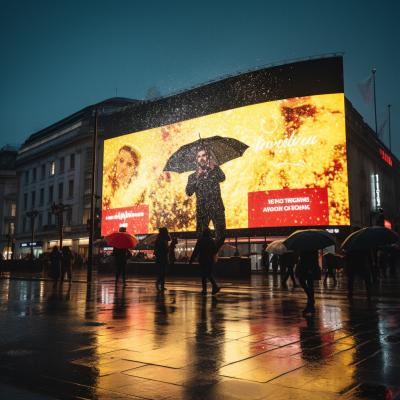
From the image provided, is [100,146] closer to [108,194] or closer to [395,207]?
[108,194]

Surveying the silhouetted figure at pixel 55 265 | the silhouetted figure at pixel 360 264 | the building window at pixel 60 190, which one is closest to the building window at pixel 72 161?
the building window at pixel 60 190

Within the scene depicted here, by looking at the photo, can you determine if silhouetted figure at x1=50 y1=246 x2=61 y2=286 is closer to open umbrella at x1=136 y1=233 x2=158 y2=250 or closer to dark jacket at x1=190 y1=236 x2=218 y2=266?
dark jacket at x1=190 y1=236 x2=218 y2=266

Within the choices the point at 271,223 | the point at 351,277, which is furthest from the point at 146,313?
the point at 271,223

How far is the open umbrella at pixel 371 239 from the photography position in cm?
980

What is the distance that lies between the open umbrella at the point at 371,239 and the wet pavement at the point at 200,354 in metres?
1.59

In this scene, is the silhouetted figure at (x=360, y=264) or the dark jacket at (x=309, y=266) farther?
the silhouetted figure at (x=360, y=264)

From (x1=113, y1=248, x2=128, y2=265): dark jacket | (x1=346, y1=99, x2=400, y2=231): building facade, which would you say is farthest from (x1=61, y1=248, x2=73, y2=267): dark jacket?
(x1=346, y1=99, x2=400, y2=231): building facade

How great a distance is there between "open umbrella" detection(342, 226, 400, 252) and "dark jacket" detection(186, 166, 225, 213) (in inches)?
983

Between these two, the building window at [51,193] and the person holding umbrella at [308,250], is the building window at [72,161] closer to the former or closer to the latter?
the building window at [51,193]

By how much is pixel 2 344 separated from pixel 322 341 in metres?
3.71

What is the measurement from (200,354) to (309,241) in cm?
455

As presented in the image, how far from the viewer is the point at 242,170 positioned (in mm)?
34250

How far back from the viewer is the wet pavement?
11.5 ft

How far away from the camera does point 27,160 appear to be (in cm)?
6297
